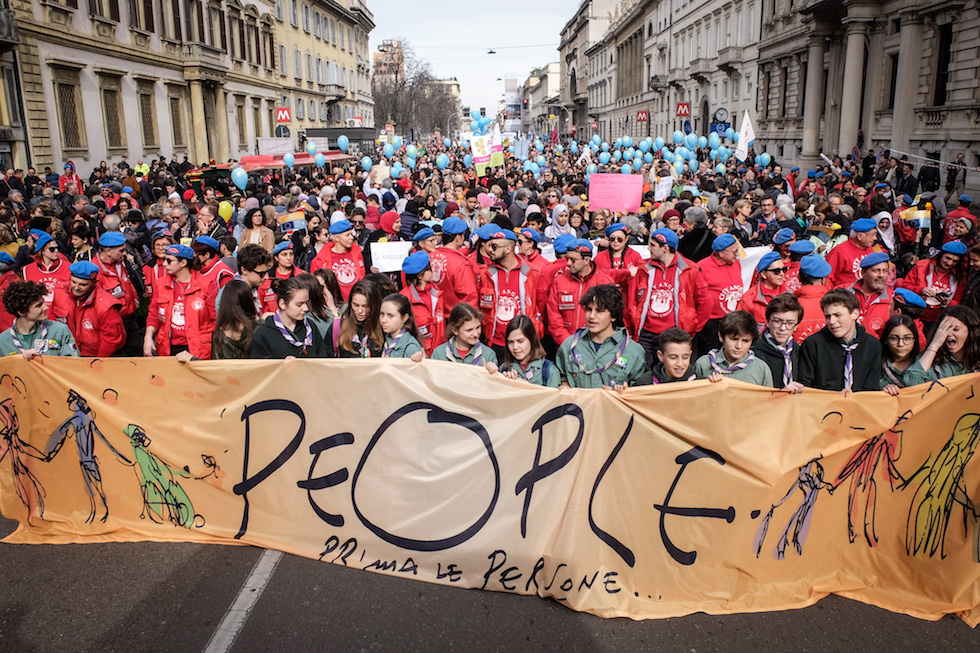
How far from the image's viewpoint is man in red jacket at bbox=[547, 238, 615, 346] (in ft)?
20.4

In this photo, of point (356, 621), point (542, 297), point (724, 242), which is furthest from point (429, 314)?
point (356, 621)

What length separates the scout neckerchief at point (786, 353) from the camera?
180 inches

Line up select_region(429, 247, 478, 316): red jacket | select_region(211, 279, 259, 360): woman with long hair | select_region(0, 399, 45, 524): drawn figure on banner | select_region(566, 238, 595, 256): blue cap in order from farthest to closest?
select_region(429, 247, 478, 316): red jacket
select_region(566, 238, 595, 256): blue cap
select_region(211, 279, 259, 360): woman with long hair
select_region(0, 399, 45, 524): drawn figure on banner

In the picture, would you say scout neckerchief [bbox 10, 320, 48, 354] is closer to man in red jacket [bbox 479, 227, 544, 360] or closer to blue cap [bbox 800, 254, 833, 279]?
man in red jacket [bbox 479, 227, 544, 360]

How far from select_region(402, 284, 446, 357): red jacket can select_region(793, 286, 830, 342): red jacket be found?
2754mm

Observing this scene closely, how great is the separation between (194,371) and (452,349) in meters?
1.54

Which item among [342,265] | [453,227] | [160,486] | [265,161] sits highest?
[265,161]

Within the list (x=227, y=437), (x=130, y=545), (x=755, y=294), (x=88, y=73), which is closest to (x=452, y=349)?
(x=227, y=437)

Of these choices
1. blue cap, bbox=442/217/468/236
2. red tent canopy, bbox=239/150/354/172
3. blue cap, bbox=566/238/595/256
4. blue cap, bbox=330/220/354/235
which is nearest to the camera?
blue cap, bbox=566/238/595/256

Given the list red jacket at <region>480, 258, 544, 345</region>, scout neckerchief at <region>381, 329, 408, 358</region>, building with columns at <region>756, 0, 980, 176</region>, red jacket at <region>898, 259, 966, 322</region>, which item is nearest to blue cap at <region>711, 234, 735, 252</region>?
red jacket at <region>480, 258, 544, 345</region>

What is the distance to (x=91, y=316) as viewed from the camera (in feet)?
19.6

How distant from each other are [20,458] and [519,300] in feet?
12.5

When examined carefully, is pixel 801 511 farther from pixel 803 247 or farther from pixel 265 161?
pixel 265 161

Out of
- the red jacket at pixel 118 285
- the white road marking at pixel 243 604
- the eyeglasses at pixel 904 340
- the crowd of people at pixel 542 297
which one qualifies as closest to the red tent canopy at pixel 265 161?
the crowd of people at pixel 542 297
